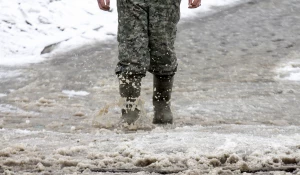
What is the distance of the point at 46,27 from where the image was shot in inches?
372

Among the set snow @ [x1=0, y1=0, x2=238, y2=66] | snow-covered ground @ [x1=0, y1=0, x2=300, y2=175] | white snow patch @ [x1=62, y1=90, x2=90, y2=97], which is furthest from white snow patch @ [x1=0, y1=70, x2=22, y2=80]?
white snow patch @ [x1=62, y1=90, x2=90, y2=97]

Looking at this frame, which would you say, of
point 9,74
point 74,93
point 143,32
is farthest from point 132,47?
point 9,74

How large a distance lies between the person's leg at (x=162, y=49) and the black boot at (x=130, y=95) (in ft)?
0.77

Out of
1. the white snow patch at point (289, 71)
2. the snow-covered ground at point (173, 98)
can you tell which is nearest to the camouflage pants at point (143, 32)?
the snow-covered ground at point (173, 98)

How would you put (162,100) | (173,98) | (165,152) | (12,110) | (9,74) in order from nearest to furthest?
(165,152) < (162,100) < (12,110) < (173,98) < (9,74)

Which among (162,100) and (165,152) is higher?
(165,152)

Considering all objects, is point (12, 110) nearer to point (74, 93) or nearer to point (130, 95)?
point (74, 93)

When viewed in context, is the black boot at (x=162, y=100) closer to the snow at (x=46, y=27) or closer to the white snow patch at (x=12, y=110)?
the white snow patch at (x=12, y=110)

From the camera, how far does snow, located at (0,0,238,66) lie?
331 inches

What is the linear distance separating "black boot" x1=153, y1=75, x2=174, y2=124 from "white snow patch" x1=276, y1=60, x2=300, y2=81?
104 inches

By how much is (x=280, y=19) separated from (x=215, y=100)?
537cm

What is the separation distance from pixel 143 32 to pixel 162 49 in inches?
8.4

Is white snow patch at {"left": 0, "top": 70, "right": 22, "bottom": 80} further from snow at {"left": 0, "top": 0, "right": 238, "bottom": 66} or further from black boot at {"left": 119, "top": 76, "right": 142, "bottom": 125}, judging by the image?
black boot at {"left": 119, "top": 76, "right": 142, "bottom": 125}

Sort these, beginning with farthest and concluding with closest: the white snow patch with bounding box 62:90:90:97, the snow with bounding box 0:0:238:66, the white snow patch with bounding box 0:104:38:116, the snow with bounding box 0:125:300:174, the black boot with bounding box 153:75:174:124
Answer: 1. the snow with bounding box 0:0:238:66
2. the white snow patch with bounding box 62:90:90:97
3. the white snow patch with bounding box 0:104:38:116
4. the black boot with bounding box 153:75:174:124
5. the snow with bounding box 0:125:300:174
